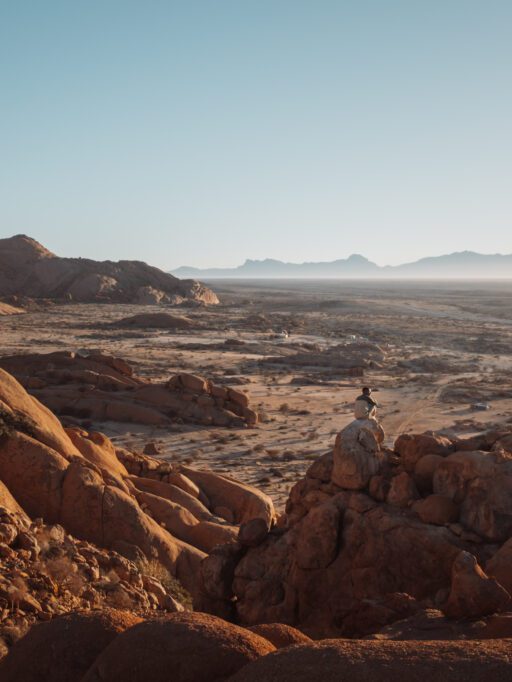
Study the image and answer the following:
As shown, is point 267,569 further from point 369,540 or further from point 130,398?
point 130,398

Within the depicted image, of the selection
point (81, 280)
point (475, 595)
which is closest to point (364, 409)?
point (475, 595)

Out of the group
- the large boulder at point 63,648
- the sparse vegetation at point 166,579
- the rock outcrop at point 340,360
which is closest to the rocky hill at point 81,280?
the rock outcrop at point 340,360

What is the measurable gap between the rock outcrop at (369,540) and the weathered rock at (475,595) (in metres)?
1.05

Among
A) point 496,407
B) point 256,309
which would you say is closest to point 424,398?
point 496,407

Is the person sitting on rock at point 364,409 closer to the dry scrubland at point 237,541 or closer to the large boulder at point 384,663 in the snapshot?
the dry scrubland at point 237,541

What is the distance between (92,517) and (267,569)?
10.3ft

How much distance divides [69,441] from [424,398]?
21892 millimetres

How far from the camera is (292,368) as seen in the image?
41.7m

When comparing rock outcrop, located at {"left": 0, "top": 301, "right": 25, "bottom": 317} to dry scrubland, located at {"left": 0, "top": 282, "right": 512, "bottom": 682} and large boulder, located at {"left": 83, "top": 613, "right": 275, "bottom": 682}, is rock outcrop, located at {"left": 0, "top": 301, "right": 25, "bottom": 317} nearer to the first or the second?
dry scrubland, located at {"left": 0, "top": 282, "right": 512, "bottom": 682}

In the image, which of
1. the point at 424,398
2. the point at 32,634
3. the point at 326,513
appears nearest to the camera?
the point at 32,634

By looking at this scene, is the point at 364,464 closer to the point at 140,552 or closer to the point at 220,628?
the point at 140,552

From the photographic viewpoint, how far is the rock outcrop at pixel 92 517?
9.23m

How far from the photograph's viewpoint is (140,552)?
39.0 ft

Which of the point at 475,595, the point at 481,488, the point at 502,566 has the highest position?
the point at 481,488
